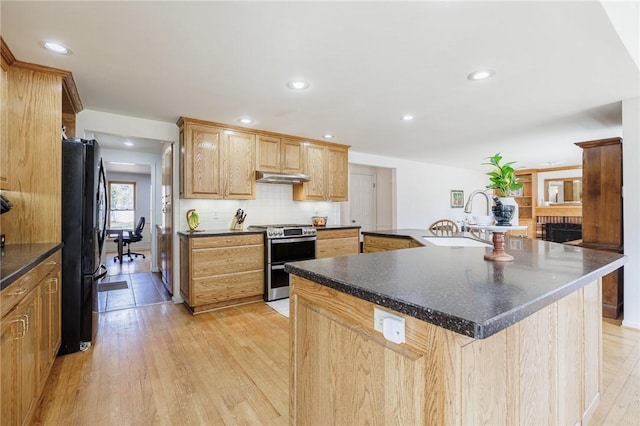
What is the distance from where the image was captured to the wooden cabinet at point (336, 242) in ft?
14.3

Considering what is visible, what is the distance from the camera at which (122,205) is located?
8.49 meters

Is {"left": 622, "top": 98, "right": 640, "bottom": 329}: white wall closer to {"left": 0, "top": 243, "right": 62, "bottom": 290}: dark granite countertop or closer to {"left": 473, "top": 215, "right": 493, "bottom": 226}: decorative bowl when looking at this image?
{"left": 473, "top": 215, "right": 493, "bottom": 226}: decorative bowl

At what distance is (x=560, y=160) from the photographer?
6.99 meters

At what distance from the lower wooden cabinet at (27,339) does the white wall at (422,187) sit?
4.61m

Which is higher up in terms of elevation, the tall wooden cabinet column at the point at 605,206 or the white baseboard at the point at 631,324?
the tall wooden cabinet column at the point at 605,206

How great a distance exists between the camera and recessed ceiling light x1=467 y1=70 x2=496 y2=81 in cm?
242

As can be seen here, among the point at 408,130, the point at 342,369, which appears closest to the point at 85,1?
the point at 342,369

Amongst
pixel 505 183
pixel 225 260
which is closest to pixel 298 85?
pixel 505 183

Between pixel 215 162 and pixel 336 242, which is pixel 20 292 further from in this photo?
pixel 336 242

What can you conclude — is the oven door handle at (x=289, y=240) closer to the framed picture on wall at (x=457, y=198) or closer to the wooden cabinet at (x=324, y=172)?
the wooden cabinet at (x=324, y=172)

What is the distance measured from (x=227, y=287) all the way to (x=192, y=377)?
1.50 m

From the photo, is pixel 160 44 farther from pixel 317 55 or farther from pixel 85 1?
pixel 317 55

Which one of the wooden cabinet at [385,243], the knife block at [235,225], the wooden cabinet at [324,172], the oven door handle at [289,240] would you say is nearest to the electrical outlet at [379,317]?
the wooden cabinet at [385,243]

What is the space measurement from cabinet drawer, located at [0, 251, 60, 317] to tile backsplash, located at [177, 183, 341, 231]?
1.95 m
